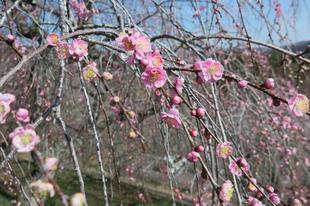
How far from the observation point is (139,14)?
3875mm

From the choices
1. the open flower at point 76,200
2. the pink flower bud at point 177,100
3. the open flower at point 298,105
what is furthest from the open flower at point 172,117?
the open flower at point 76,200

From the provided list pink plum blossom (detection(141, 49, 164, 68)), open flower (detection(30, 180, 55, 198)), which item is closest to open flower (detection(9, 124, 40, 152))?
open flower (detection(30, 180, 55, 198))

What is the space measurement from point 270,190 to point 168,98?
14.2 inches

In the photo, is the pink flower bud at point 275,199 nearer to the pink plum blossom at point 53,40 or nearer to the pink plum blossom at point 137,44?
the pink plum blossom at point 137,44

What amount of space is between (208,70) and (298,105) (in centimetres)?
23

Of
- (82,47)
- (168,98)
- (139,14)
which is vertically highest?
(139,14)

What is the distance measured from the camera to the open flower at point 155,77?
1092 mm

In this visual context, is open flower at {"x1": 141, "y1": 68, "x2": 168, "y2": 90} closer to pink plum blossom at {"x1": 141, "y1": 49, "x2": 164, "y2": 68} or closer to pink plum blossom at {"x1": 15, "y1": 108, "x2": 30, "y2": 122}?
pink plum blossom at {"x1": 141, "y1": 49, "x2": 164, "y2": 68}

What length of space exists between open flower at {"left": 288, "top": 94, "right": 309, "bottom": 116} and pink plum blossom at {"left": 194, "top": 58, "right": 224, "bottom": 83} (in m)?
0.18

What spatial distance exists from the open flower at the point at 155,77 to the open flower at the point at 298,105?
0.31m

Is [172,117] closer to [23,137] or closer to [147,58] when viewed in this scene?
[147,58]

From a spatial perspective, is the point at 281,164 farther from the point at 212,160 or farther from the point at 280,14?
the point at 212,160

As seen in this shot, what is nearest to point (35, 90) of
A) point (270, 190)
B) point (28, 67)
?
point (28, 67)

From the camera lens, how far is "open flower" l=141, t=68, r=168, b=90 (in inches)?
43.0
